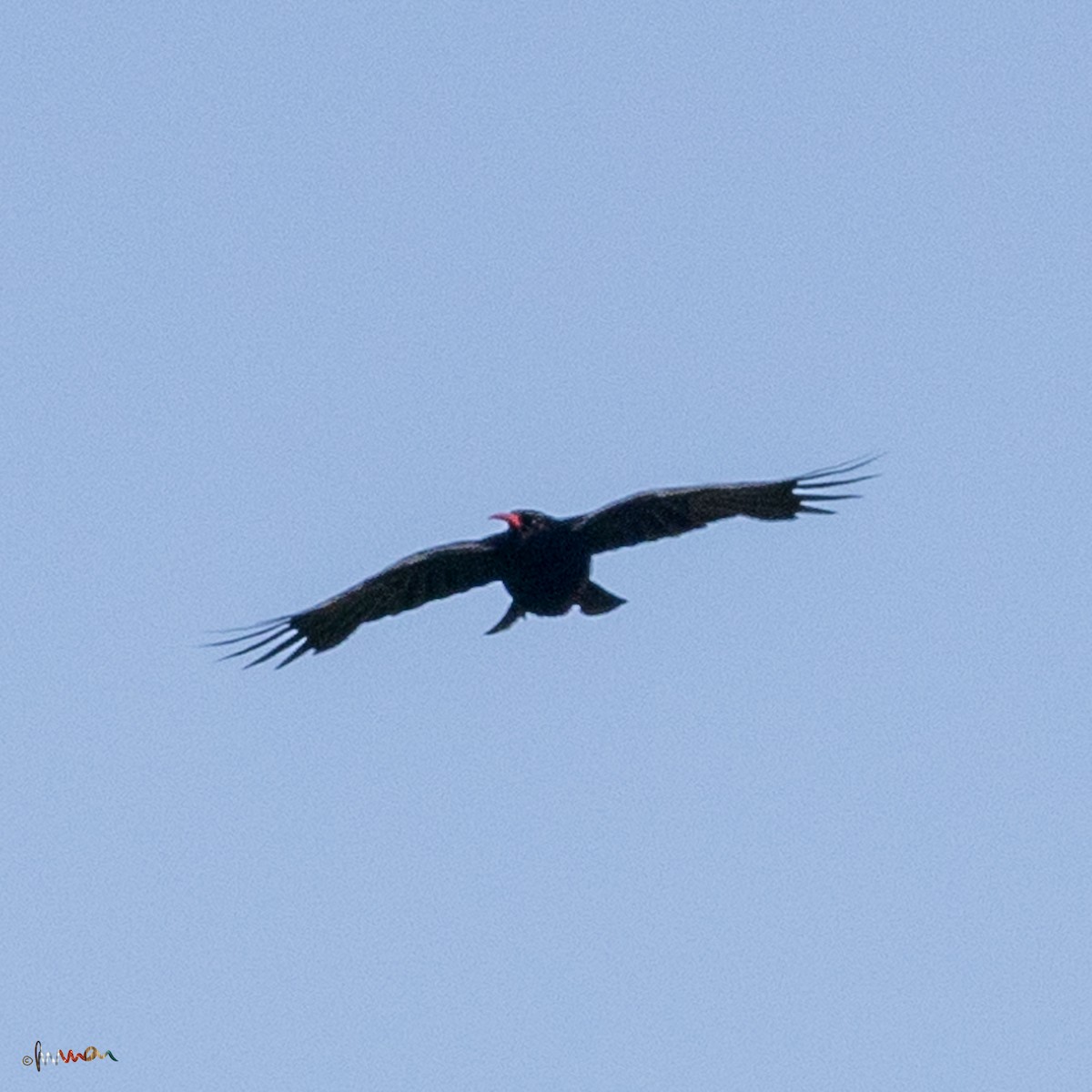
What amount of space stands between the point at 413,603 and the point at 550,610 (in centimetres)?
136

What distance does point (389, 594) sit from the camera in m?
22.5

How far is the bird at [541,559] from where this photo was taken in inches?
838

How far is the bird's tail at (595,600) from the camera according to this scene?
21.9m

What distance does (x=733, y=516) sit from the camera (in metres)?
21.6

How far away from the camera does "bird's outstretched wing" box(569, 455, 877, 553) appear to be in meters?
21.2

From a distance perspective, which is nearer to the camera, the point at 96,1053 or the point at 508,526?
the point at 96,1053

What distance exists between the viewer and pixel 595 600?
2195 cm

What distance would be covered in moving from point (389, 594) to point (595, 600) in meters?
1.82

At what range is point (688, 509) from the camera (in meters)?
21.5

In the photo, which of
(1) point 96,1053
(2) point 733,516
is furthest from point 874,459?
(1) point 96,1053

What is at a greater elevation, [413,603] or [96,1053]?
[413,603]

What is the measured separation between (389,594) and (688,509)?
108 inches

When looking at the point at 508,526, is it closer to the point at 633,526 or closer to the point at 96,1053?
the point at 633,526

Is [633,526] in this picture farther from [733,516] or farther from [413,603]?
[413,603]
